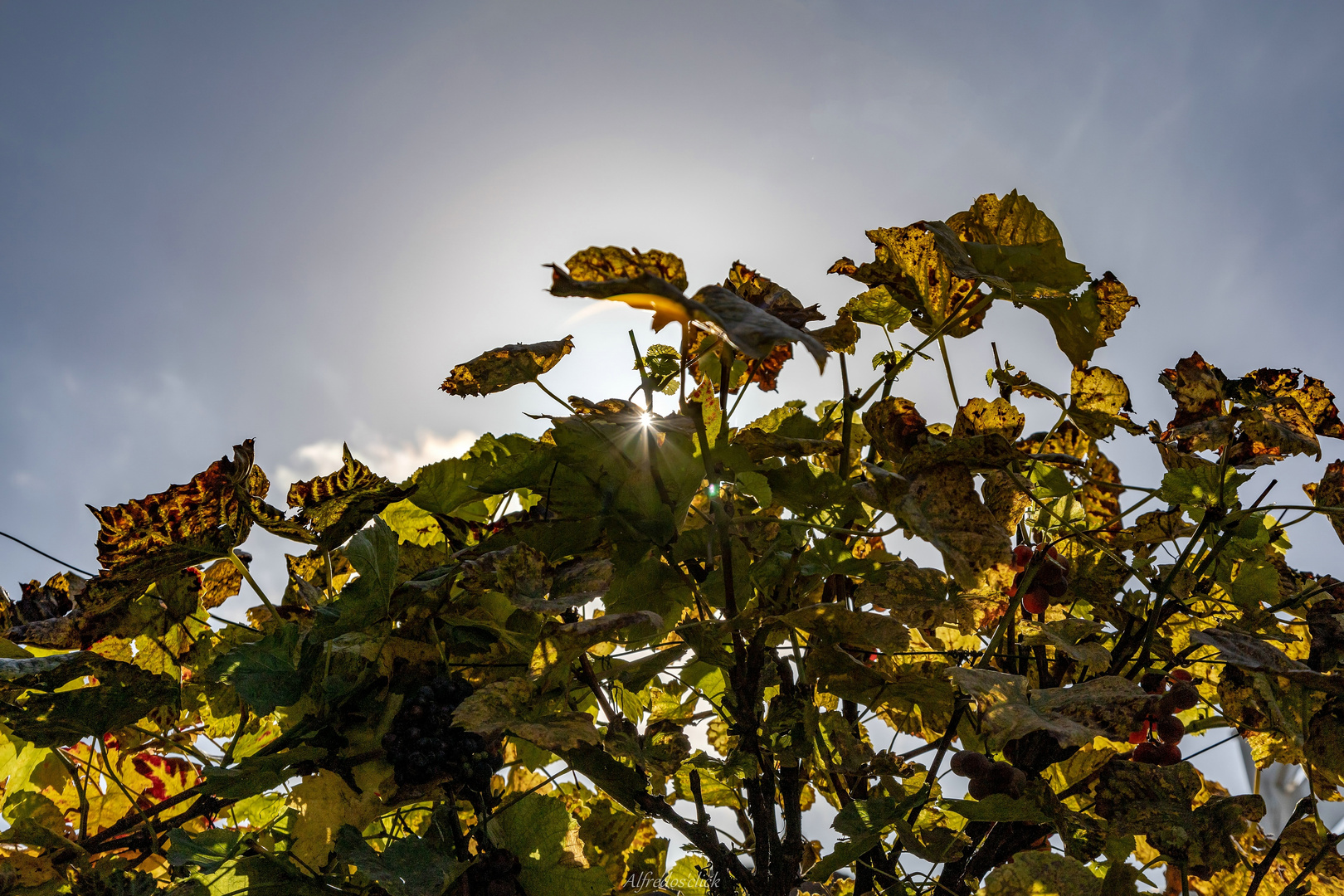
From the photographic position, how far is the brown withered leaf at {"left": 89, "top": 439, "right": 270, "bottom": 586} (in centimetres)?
67

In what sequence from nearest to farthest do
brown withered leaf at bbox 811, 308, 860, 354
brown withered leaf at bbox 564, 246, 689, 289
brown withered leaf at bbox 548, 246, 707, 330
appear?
1. brown withered leaf at bbox 548, 246, 707, 330
2. brown withered leaf at bbox 564, 246, 689, 289
3. brown withered leaf at bbox 811, 308, 860, 354

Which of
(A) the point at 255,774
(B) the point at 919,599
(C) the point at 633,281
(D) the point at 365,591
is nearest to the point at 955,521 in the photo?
(B) the point at 919,599

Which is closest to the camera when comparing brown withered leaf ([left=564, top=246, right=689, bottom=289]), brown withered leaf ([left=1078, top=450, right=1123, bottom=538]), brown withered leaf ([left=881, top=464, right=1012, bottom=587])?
brown withered leaf ([left=564, top=246, right=689, bottom=289])

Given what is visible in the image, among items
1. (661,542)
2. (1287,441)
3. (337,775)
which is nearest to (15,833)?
(337,775)

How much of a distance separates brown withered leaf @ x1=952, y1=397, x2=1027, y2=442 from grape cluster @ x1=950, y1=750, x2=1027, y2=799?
32cm

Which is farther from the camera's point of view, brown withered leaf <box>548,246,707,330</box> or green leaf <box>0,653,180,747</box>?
green leaf <box>0,653,180,747</box>

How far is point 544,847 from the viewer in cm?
70

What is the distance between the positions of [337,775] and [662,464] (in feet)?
1.28

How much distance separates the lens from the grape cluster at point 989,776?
71cm

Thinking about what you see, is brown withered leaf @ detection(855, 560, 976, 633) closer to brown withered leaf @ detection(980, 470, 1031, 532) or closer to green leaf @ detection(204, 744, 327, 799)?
brown withered leaf @ detection(980, 470, 1031, 532)

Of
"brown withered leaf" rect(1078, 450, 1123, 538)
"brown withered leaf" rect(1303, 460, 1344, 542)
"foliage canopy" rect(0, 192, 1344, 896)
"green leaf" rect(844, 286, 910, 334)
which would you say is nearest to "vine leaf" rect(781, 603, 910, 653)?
"foliage canopy" rect(0, 192, 1344, 896)

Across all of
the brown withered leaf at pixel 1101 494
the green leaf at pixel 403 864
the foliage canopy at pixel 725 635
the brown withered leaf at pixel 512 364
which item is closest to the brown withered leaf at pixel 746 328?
the foliage canopy at pixel 725 635

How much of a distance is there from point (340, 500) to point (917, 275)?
2.01 ft

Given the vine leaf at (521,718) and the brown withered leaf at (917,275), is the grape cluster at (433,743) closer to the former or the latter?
the vine leaf at (521,718)
